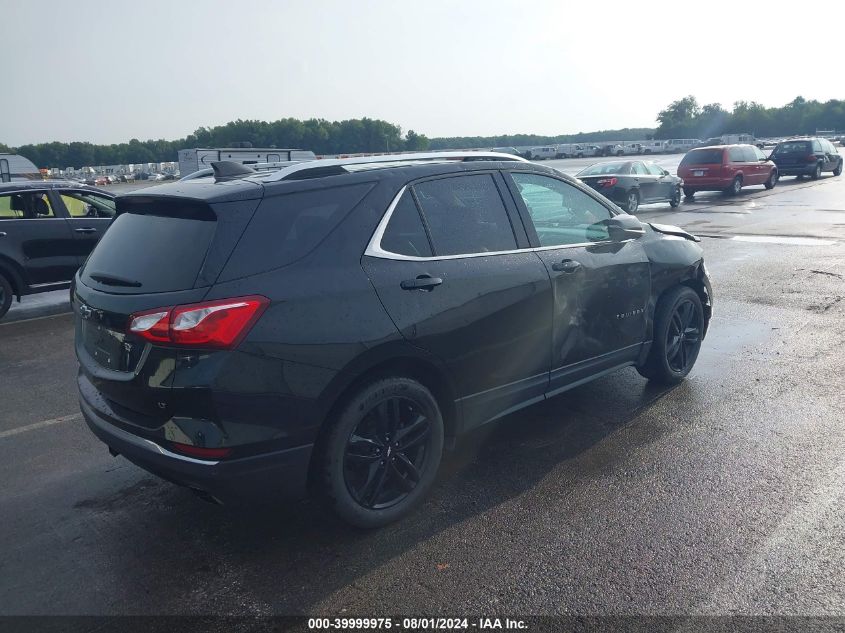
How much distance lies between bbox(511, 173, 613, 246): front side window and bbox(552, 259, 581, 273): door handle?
15 cm

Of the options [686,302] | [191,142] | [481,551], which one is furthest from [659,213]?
[191,142]

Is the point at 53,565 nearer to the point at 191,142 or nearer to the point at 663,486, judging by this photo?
the point at 663,486

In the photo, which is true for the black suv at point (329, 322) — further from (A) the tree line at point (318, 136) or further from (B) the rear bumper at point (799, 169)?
(A) the tree line at point (318, 136)

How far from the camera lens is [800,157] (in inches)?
1204

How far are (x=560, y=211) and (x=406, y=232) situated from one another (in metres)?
1.56

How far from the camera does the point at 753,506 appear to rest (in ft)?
12.5

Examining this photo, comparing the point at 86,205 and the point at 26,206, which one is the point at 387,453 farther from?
the point at 86,205

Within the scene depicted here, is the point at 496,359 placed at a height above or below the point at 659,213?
above

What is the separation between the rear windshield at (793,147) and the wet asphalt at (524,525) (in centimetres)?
2857

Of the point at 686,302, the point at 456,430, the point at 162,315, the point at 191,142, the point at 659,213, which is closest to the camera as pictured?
the point at 162,315

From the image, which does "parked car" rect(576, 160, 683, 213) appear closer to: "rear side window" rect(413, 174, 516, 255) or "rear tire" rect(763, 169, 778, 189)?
"rear tire" rect(763, 169, 778, 189)

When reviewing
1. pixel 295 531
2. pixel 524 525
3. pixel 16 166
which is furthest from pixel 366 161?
pixel 16 166

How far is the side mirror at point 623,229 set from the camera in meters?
4.98

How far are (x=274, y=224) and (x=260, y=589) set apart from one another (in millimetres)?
1686
